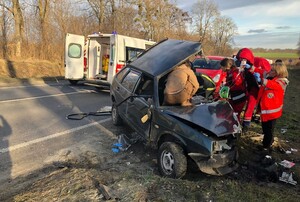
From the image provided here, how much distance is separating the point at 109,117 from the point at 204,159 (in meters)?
4.31

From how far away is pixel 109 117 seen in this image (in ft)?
25.4

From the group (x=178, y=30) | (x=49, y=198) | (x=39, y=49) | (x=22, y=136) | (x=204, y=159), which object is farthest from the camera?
(x=178, y=30)

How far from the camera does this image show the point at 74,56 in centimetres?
1246

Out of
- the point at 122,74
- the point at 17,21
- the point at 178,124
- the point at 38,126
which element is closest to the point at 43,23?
the point at 17,21

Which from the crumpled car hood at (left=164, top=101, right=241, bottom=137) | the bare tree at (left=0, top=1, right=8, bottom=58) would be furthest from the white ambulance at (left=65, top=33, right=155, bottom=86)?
the bare tree at (left=0, top=1, right=8, bottom=58)

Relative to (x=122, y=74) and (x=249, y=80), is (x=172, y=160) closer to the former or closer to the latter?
(x=249, y=80)

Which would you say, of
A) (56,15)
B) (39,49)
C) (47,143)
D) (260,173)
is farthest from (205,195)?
(56,15)

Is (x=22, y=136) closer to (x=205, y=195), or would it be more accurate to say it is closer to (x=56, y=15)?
(x=205, y=195)

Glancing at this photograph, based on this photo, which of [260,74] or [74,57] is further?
[74,57]

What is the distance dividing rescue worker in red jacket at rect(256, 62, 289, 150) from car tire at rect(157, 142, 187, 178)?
2.16 m

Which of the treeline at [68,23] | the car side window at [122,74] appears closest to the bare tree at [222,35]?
the treeline at [68,23]

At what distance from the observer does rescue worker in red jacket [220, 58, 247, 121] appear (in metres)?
5.79

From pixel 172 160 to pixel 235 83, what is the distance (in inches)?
105

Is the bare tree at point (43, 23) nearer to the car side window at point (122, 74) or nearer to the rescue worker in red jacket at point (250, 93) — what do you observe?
the car side window at point (122, 74)
